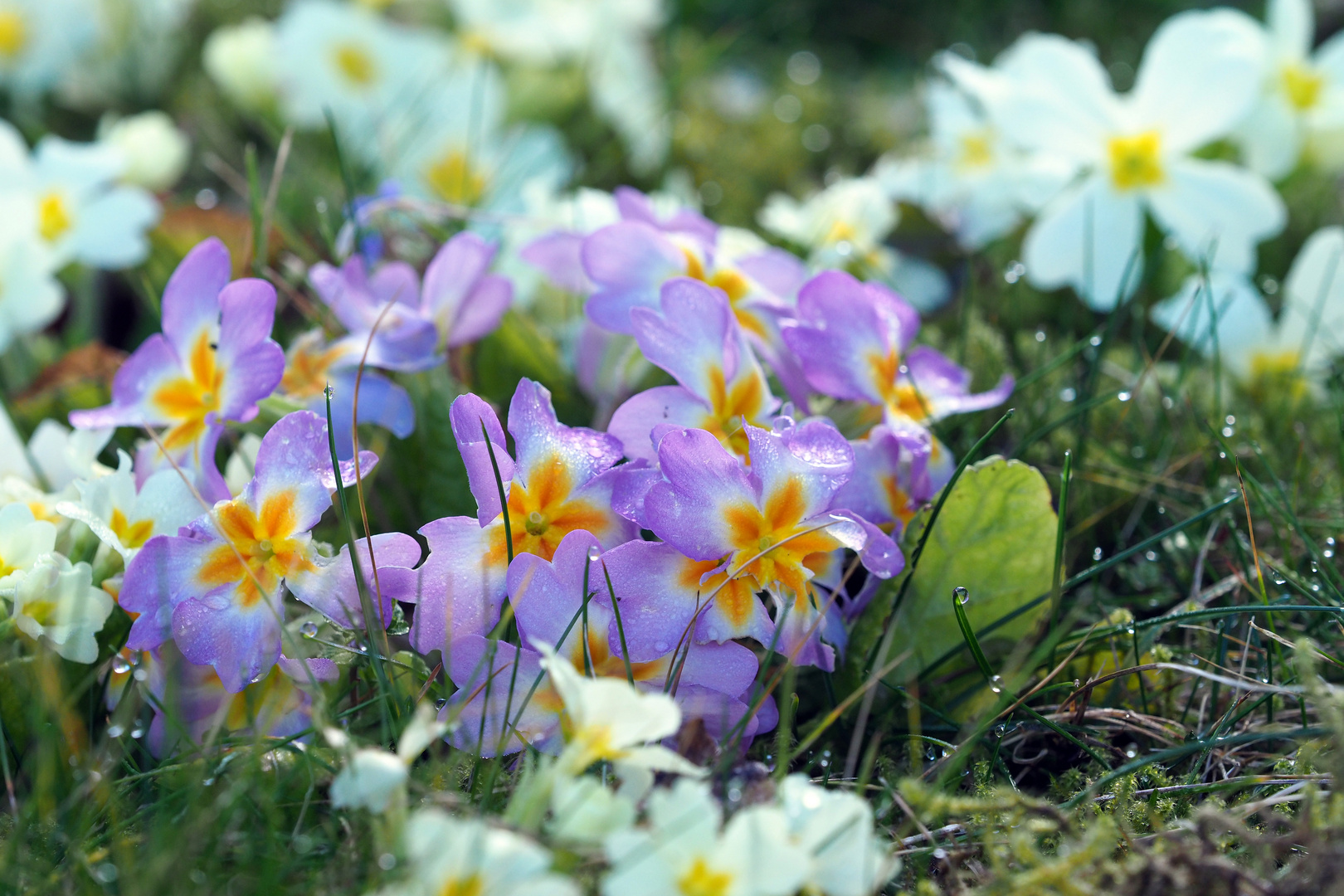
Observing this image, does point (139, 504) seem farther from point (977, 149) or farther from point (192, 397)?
point (977, 149)

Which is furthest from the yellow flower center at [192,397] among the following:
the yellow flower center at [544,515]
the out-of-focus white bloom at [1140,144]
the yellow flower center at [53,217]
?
the out-of-focus white bloom at [1140,144]

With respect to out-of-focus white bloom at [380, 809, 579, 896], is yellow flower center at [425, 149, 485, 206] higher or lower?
higher

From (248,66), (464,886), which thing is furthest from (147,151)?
(464,886)

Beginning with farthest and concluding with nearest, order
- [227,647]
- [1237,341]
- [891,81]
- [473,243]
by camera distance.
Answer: [891,81]
[1237,341]
[473,243]
[227,647]

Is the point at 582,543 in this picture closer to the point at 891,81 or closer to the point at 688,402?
the point at 688,402

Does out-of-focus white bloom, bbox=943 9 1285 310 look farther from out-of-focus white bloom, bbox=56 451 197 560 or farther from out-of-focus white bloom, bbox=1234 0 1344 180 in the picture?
out-of-focus white bloom, bbox=56 451 197 560

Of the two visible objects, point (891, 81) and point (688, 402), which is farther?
point (891, 81)

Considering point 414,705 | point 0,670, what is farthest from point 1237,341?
point 0,670

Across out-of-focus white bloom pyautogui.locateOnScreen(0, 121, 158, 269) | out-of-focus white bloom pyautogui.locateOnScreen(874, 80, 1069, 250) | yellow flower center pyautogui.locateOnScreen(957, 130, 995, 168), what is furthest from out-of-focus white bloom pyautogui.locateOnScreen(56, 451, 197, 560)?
yellow flower center pyautogui.locateOnScreen(957, 130, 995, 168)
